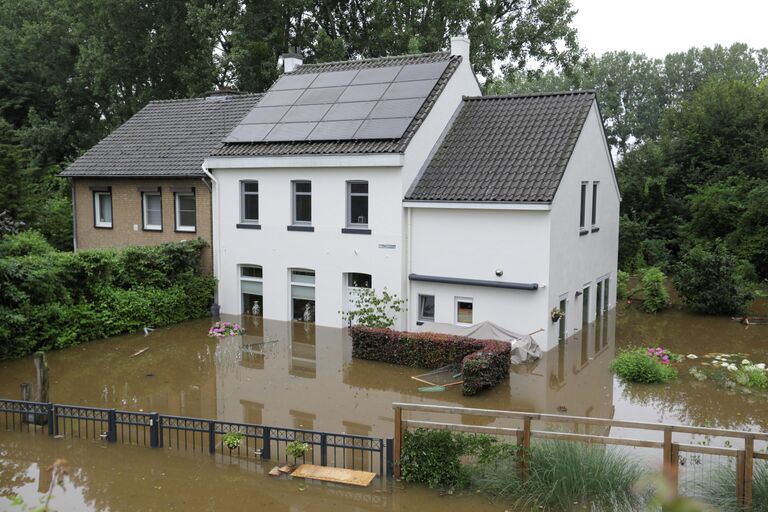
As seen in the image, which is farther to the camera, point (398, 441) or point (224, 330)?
point (224, 330)

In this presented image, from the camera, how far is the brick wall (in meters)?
22.4

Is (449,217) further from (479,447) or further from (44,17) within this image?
(44,17)

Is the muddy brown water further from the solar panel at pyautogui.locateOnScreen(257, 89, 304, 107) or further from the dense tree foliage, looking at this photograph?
the dense tree foliage

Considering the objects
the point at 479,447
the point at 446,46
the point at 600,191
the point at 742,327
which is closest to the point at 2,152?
the point at 446,46

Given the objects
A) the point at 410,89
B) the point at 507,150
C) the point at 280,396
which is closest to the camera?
the point at 280,396

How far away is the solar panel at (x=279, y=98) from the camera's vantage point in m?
22.3

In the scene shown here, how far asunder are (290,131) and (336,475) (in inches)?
525

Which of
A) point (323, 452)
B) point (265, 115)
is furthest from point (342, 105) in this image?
point (323, 452)

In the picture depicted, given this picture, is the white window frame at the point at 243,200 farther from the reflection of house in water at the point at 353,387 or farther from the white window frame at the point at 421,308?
the white window frame at the point at 421,308

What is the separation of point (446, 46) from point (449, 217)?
53.1 ft

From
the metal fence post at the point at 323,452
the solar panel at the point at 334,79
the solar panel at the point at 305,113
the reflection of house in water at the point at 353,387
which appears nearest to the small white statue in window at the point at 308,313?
the reflection of house in water at the point at 353,387

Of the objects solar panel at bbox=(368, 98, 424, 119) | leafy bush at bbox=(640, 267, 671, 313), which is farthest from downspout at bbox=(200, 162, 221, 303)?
leafy bush at bbox=(640, 267, 671, 313)

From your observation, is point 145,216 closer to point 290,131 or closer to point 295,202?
point 295,202

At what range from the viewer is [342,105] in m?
20.9
